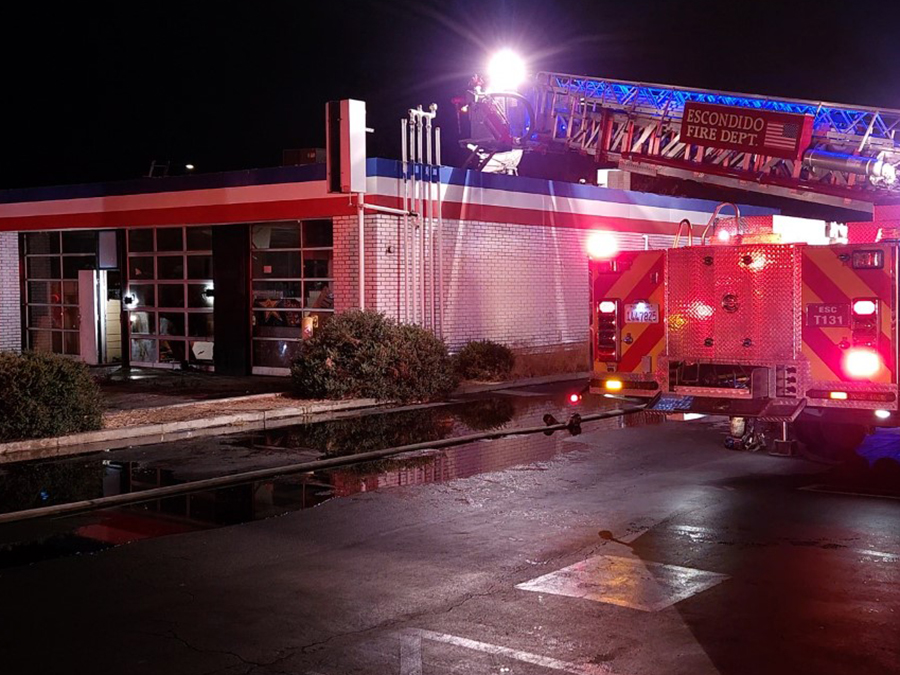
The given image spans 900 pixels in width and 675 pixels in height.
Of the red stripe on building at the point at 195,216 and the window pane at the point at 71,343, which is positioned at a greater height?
the red stripe on building at the point at 195,216

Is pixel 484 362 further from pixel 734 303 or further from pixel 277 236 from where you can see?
pixel 734 303

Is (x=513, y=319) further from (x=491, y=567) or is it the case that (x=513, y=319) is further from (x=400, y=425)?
(x=491, y=567)

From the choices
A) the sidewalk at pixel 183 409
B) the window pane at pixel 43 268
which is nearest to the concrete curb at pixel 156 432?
the sidewalk at pixel 183 409

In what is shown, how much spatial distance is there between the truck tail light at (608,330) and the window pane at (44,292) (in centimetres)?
1801

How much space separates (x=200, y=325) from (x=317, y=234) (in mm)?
3721

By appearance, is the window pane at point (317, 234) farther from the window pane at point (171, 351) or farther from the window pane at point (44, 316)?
the window pane at point (44, 316)

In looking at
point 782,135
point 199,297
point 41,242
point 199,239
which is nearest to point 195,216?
point 199,239

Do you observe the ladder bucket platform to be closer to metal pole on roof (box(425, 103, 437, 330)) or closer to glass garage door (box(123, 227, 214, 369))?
metal pole on roof (box(425, 103, 437, 330))

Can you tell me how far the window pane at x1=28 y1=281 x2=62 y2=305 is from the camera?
998 inches

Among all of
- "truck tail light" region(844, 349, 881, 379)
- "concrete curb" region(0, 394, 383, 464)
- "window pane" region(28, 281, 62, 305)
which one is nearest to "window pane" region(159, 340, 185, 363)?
"window pane" region(28, 281, 62, 305)

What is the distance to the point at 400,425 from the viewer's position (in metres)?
14.4

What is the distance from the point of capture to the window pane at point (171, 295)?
74.8 ft

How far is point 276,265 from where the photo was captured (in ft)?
70.1

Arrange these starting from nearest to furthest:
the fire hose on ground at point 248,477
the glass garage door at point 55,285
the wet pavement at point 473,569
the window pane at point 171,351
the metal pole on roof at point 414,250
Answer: the wet pavement at point 473,569
the fire hose on ground at point 248,477
the metal pole on roof at point 414,250
the window pane at point 171,351
the glass garage door at point 55,285
